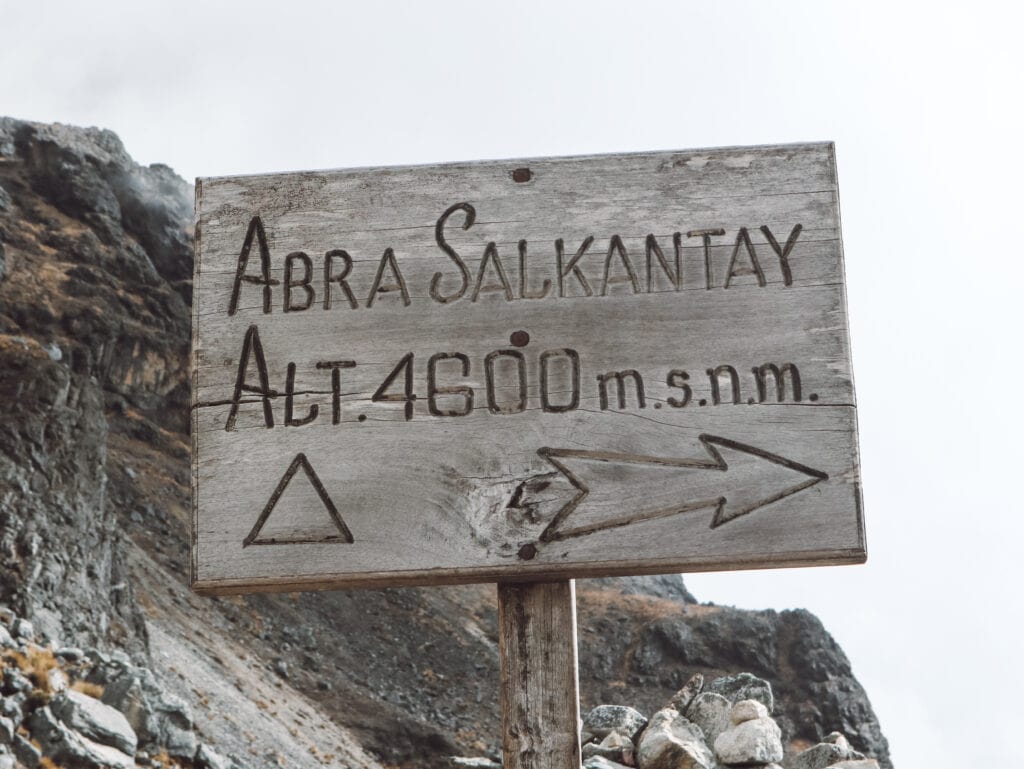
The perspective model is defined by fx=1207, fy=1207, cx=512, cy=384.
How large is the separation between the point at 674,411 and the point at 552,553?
1.13ft

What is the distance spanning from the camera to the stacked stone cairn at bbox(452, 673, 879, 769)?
13031 millimetres

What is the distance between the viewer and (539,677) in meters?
2.23

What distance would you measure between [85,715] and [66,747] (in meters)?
1.48

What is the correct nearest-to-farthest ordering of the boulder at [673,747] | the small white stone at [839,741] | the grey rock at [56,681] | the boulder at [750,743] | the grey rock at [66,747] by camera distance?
the boulder at [673,747]
the boulder at [750,743]
the grey rock at [66,747]
the small white stone at [839,741]
the grey rock at [56,681]

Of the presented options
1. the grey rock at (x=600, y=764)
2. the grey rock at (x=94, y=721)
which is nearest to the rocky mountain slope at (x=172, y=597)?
the grey rock at (x=94, y=721)

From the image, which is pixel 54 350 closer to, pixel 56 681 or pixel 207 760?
pixel 207 760

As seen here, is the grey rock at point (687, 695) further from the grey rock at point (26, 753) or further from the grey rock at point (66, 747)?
the grey rock at point (26, 753)

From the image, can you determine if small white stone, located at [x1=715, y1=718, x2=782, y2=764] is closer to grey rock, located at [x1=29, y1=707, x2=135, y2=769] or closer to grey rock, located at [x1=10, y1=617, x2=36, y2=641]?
grey rock, located at [x1=29, y1=707, x2=135, y2=769]

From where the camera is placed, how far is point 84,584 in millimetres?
25000

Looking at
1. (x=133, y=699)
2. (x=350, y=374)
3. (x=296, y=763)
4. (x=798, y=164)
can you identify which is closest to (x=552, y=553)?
(x=350, y=374)

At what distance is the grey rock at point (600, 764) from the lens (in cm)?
1233

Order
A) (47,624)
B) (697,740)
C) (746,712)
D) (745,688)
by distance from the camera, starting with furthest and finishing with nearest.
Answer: (47,624) < (745,688) < (746,712) < (697,740)

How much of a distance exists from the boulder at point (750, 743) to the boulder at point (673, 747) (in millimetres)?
190

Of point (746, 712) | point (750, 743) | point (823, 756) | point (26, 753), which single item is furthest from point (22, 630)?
point (823, 756)
